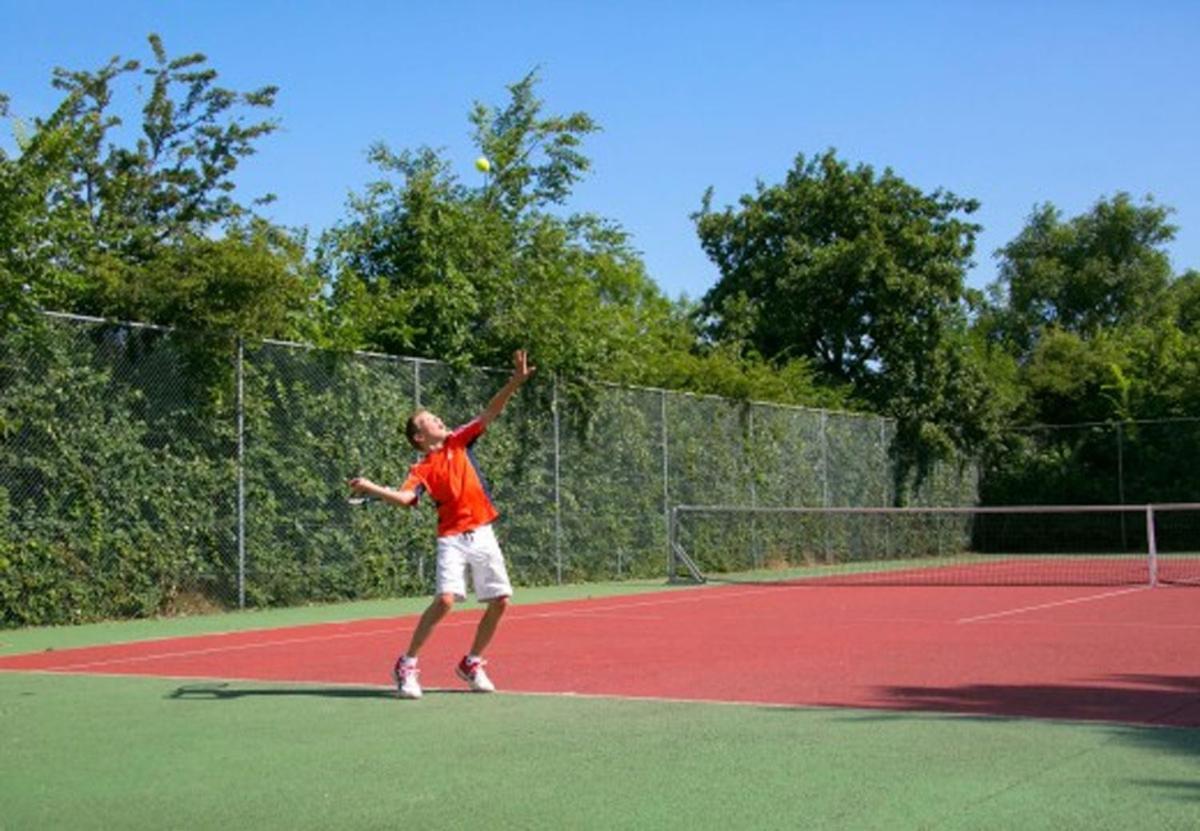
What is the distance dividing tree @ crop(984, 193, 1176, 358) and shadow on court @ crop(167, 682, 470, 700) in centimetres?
5428

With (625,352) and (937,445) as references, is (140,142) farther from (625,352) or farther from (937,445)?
(937,445)

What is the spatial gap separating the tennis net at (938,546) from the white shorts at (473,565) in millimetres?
11349

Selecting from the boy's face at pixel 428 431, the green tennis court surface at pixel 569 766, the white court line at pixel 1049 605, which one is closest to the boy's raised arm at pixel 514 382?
the boy's face at pixel 428 431

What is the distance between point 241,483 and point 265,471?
415mm

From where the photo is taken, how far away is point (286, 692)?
8414 millimetres

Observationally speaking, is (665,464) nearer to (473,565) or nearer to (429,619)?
(473,565)

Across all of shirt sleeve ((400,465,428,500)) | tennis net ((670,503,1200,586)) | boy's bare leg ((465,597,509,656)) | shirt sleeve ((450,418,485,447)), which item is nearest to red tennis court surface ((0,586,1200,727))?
boy's bare leg ((465,597,509,656))

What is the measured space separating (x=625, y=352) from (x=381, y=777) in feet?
53.9

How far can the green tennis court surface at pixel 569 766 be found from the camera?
493 centimetres

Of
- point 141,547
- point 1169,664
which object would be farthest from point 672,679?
point 141,547

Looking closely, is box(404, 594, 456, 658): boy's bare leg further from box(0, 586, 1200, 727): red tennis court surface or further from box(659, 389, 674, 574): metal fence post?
box(659, 389, 674, 574): metal fence post

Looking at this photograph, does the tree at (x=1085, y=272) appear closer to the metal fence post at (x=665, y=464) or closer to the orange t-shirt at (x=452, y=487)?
the metal fence post at (x=665, y=464)

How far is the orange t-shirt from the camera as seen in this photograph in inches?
329

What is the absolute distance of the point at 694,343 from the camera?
3531cm
